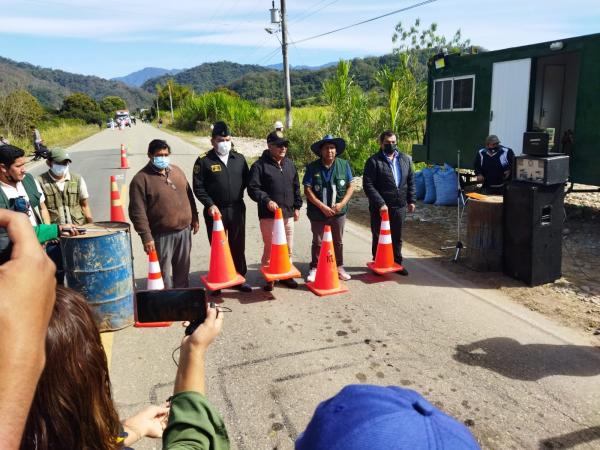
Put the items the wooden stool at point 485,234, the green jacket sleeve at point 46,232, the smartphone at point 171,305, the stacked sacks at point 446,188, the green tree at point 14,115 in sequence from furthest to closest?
the green tree at point 14,115 < the stacked sacks at point 446,188 < the wooden stool at point 485,234 < the green jacket sleeve at point 46,232 < the smartphone at point 171,305

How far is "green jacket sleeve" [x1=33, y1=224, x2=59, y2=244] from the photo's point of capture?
436 cm

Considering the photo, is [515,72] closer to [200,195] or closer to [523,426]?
[200,195]

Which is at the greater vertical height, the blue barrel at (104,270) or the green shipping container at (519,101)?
the green shipping container at (519,101)

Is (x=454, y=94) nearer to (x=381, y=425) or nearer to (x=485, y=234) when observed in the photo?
(x=485, y=234)

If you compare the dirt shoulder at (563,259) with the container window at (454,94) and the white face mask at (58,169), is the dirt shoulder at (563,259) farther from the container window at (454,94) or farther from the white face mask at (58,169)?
the white face mask at (58,169)

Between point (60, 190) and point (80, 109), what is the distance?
90967mm

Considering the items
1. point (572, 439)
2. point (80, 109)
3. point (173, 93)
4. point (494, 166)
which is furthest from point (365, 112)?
point (80, 109)

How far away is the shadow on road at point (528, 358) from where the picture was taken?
159 inches

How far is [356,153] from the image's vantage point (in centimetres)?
1611

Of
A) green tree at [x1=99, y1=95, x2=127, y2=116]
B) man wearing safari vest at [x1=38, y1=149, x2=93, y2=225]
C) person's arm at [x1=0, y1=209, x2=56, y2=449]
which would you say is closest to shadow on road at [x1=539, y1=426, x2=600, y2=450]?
person's arm at [x1=0, y1=209, x2=56, y2=449]

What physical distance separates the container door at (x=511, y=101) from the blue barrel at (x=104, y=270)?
27.9 feet

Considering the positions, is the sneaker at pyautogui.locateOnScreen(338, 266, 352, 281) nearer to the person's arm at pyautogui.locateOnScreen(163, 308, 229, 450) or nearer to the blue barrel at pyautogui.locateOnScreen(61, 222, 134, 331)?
the blue barrel at pyautogui.locateOnScreen(61, 222, 134, 331)

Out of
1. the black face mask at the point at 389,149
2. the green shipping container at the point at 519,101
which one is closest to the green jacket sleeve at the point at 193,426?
the black face mask at the point at 389,149

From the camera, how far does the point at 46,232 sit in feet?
14.4
